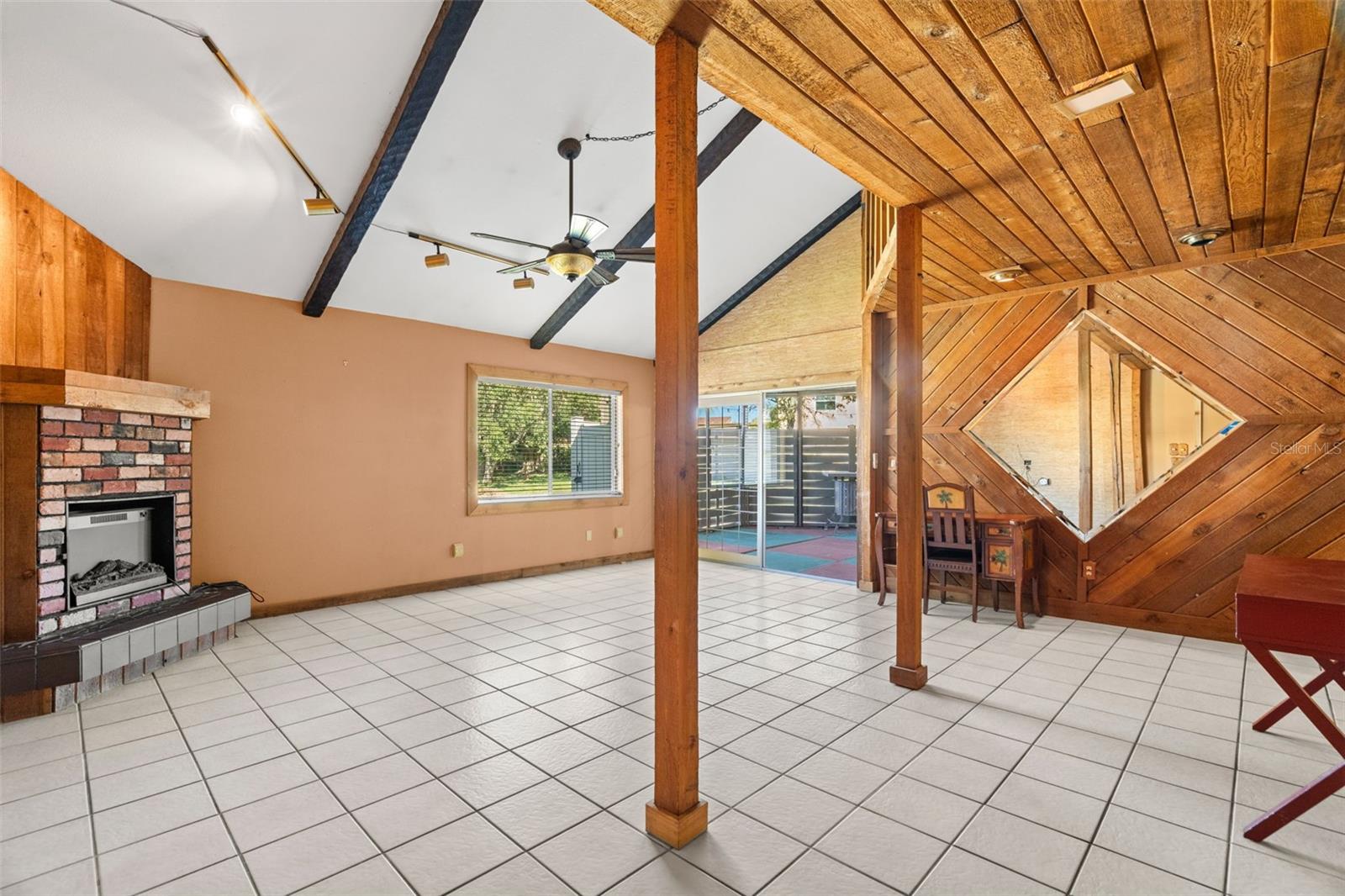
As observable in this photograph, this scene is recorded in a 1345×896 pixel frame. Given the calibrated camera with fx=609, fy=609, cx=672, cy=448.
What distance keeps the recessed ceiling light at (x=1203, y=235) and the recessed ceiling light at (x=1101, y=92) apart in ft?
6.14

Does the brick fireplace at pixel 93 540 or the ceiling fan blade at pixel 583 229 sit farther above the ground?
the ceiling fan blade at pixel 583 229

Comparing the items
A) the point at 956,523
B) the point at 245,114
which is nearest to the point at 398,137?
the point at 245,114

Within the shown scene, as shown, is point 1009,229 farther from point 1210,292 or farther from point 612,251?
point 612,251

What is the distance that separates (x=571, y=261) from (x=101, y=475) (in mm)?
3067

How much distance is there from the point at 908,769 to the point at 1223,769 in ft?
4.12

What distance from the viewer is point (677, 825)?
195 cm

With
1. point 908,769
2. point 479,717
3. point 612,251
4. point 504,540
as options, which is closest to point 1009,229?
point 612,251

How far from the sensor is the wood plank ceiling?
1.92m

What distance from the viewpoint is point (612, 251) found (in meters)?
3.93

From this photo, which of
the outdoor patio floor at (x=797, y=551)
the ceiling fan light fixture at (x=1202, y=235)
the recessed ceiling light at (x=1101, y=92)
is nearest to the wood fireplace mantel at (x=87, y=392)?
the recessed ceiling light at (x=1101, y=92)

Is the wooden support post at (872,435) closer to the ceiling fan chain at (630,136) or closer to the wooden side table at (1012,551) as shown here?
the wooden side table at (1012,551)

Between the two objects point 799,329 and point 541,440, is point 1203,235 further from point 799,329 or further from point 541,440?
point 541,440

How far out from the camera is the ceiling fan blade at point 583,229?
3725mm

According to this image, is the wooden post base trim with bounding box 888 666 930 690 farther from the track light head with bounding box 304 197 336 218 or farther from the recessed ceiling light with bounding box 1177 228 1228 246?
the track light head with bounding box 304 197 336 218
